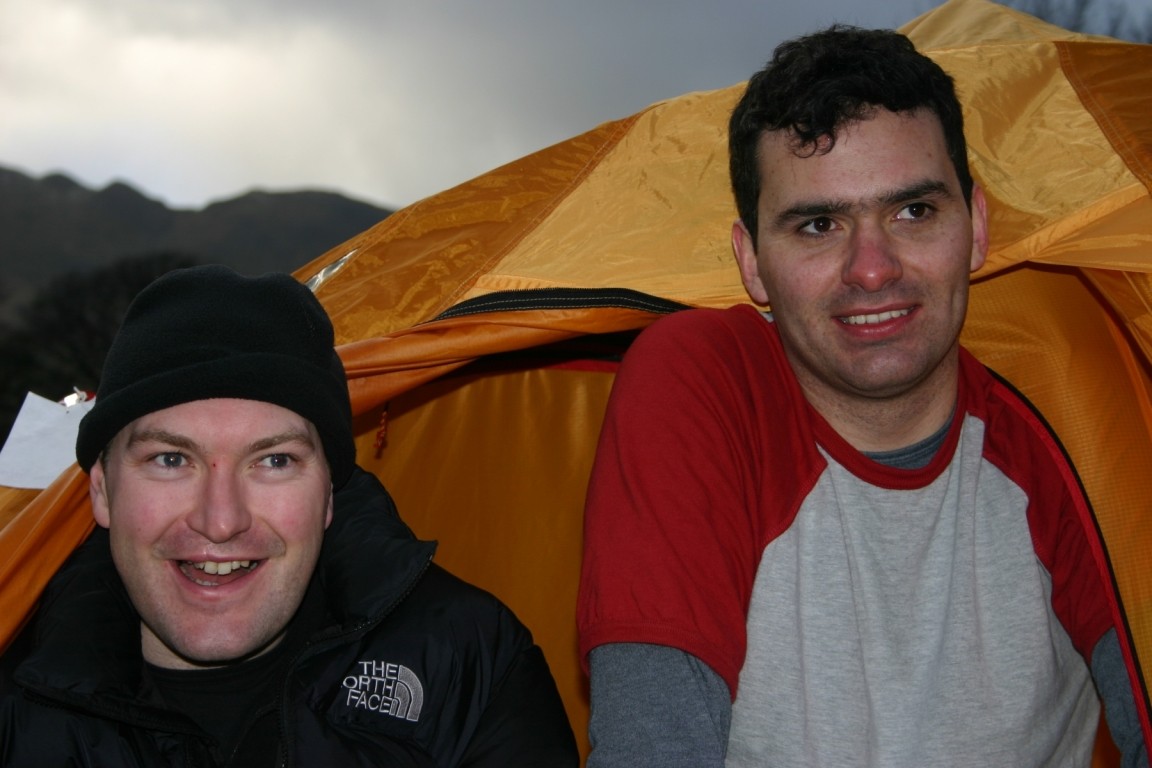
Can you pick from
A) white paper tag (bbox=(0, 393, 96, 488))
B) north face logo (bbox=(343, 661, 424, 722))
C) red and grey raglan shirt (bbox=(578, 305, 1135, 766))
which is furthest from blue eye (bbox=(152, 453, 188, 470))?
white paper tag (bbox=(0, 393, 96, 488))

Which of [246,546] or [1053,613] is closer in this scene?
[246,546]

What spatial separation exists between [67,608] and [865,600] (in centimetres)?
91


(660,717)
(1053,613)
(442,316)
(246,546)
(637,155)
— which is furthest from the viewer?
(637,155)

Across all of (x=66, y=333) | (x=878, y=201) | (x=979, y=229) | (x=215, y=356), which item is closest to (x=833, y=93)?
(x=878, y=201)

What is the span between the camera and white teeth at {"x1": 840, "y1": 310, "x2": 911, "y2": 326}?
50.1 inches

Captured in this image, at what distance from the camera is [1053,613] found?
1.38 metres

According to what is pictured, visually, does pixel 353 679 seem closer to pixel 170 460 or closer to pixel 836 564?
pixel 170 460

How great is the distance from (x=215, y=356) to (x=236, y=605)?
0.27 m

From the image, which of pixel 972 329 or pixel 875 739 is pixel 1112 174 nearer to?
pixel 972 329

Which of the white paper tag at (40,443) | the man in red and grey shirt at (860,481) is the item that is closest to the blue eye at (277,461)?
the man in red and grey shirt at (860,481)

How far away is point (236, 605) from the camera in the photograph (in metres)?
1.15

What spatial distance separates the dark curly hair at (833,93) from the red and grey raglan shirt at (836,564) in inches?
9.5

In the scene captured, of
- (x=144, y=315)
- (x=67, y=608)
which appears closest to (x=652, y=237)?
(x=144, y=315)

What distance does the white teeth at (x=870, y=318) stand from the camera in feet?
4.17
